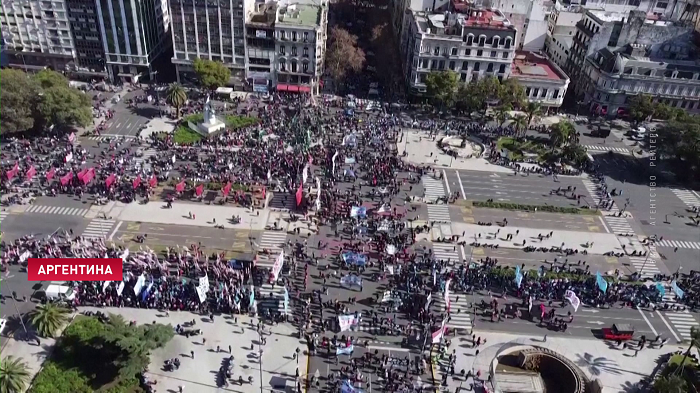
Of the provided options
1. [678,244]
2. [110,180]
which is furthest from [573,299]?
[110,180]

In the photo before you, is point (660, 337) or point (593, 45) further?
point (593, 45)

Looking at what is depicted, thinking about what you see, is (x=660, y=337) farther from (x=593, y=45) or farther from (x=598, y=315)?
(x=593, y=45)

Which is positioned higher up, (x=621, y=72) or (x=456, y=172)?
(x=621, y=72)

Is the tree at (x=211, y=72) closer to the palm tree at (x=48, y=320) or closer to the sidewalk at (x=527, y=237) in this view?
the sidewalk at (x=527, y=237)

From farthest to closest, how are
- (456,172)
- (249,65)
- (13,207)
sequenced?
(249,65) < (456,172) < (13,207)

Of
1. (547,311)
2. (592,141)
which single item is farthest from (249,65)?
(547,311)

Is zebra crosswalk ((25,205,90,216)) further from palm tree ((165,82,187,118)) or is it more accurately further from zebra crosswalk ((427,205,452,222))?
zebra crosswalk ((427,205,452,222))

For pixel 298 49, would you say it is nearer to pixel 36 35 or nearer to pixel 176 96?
pixel 176 96
